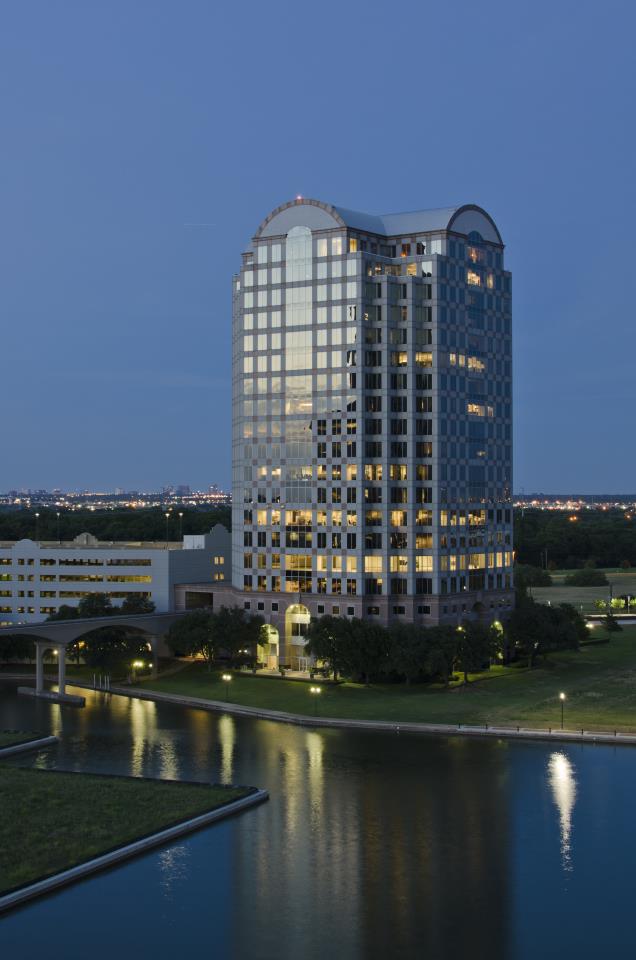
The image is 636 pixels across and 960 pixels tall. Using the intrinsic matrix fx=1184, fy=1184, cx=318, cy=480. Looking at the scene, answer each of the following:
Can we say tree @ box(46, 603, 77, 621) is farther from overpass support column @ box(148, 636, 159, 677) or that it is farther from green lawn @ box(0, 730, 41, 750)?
green lawn @ box(0, 730, 41, 750)

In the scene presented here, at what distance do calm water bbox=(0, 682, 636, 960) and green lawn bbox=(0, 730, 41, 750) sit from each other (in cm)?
360

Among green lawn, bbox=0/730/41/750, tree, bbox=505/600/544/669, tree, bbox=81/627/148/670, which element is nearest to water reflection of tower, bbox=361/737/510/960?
green lawn, bbox=0/730/41/750

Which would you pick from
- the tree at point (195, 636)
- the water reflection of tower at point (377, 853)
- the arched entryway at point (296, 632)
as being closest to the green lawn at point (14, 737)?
the water reflection of tower at point (377, 853)

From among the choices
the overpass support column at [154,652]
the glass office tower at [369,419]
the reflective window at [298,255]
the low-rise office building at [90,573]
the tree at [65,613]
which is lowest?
the overpass support column at [154,652]

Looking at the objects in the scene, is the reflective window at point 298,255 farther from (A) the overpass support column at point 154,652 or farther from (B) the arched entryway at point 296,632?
(A) the overpass support column at point 154,652

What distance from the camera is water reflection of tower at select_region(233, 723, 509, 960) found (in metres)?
62.7

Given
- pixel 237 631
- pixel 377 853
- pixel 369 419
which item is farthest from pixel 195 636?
pixel 377 853

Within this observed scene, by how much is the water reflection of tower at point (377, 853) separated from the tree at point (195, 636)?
136 ft

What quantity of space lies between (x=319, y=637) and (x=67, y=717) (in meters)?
31.6

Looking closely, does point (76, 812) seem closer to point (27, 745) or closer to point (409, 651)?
point (27, 745)

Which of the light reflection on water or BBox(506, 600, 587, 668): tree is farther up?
BBox(506, 600, 587, 668): tree

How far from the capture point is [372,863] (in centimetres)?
7400

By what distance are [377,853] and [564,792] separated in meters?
21.3

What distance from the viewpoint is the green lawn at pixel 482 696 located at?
12012 cm
